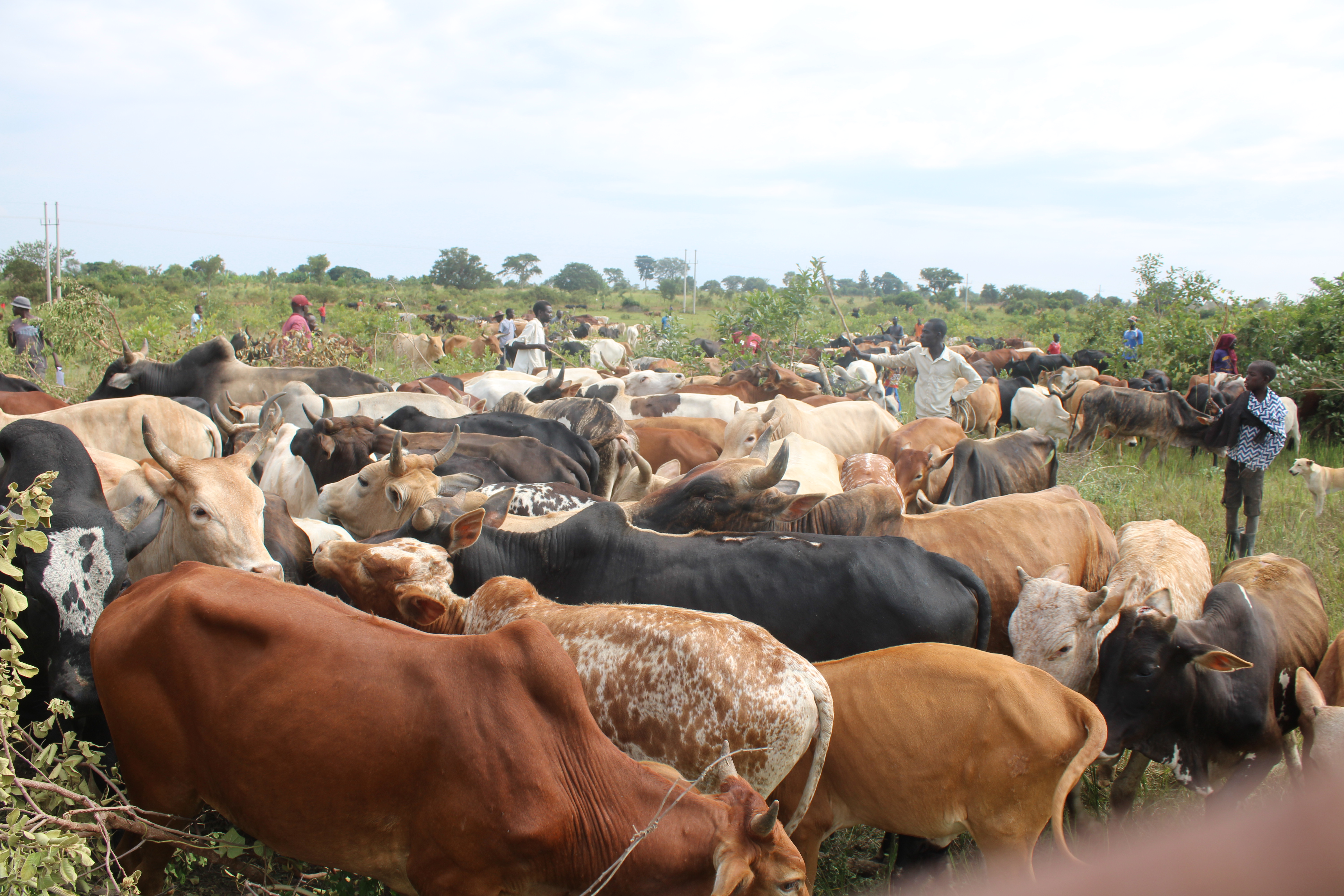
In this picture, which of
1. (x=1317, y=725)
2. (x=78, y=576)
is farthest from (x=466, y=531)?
(x=1317, y=725)

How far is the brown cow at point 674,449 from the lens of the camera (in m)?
9.50

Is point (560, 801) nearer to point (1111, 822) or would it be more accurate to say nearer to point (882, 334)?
point (1111, 822)

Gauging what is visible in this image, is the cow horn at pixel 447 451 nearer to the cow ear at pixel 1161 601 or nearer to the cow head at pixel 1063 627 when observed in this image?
the cow head at pixel 1063 627

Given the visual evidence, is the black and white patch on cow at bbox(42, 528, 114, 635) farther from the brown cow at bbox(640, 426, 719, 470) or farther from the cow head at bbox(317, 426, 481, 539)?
the brown cow at bbox(640, 426, 719, 470)

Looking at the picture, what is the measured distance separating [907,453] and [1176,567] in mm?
3523

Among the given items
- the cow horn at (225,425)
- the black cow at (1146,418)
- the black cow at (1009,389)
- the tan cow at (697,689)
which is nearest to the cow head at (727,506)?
the tan cow at (697,689)

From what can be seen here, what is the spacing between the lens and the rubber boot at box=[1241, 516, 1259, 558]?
829cm

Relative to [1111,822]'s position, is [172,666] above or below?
above

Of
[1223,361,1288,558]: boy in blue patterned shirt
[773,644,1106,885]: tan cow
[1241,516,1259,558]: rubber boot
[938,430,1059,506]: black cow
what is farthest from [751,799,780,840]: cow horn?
[1223,361,1288,558]: boy in blue patterned shirt

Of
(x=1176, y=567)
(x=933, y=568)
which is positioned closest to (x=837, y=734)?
(x=933, y=568)

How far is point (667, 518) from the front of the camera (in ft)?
17.9

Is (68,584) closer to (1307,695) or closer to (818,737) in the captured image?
(818,737)

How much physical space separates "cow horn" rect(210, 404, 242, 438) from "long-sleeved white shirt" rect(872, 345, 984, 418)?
763cm

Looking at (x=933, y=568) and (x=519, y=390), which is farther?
(x=519, y=390)
